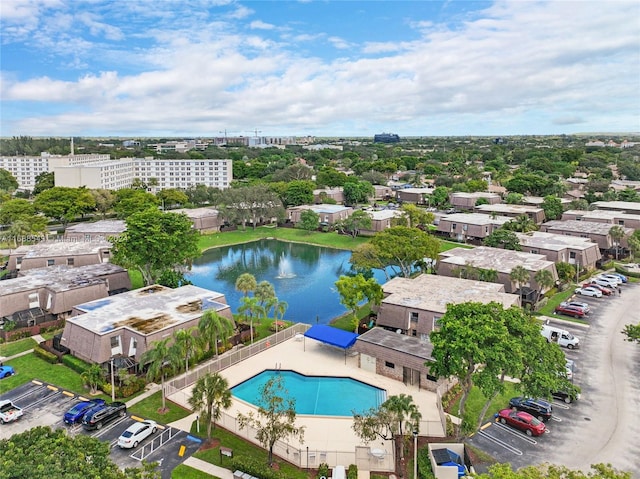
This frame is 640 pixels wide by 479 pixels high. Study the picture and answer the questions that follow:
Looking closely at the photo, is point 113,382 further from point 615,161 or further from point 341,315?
point 615,161

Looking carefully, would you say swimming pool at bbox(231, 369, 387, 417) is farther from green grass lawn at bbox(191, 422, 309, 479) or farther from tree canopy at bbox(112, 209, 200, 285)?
tree canopy at bbox(112, 209, 200, 285)

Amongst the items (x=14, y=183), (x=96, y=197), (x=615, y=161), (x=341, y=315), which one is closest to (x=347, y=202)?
(x=96, y=197)

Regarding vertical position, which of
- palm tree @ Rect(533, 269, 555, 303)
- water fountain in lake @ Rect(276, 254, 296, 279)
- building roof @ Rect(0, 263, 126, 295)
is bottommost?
water fountain in lake @ Rect(276, 254, 296, 279)

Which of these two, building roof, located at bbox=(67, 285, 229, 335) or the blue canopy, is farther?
the blue canopy

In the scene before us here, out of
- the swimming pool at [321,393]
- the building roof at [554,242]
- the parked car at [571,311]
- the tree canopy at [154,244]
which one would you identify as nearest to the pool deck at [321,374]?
the swimming pool at [321,393]

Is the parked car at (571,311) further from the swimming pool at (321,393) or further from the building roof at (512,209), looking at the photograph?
the building roof at (512,209)

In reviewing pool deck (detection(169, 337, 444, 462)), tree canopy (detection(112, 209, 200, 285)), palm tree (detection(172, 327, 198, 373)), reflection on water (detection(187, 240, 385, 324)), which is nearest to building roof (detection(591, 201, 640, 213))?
reflection on water (detection(187, 240, 385, 324))
